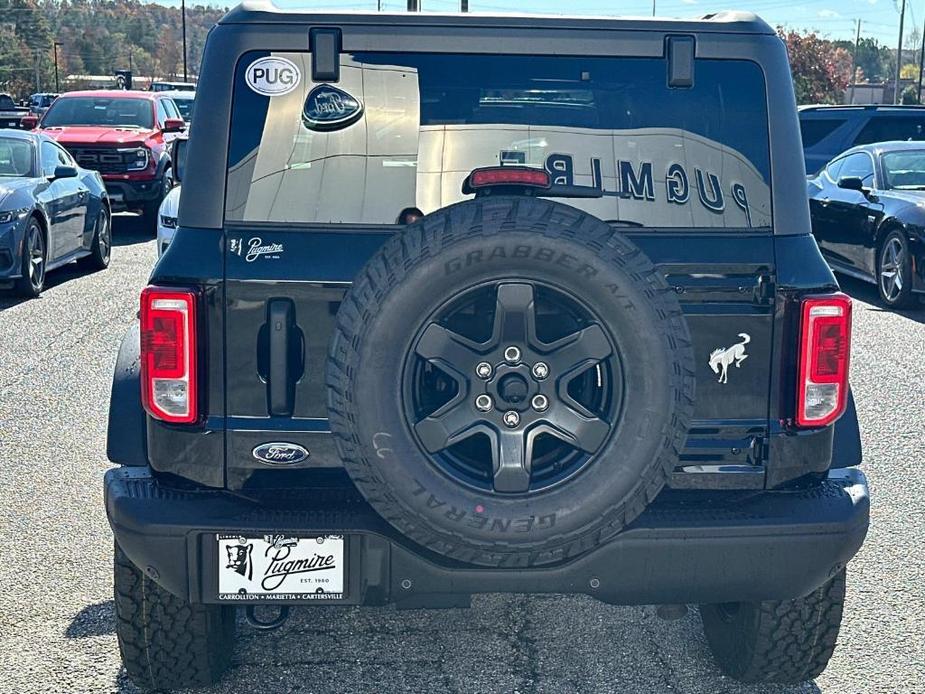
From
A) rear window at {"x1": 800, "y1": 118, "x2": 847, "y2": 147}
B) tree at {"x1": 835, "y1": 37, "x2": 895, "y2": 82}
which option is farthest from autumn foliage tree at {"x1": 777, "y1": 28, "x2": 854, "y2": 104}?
tree at {"x1": 835, "y1": 37, "x2": 895, "y2": 82}

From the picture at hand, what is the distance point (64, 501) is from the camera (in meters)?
5.68

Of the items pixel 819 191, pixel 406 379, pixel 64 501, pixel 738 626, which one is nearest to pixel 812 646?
pixel 738 626

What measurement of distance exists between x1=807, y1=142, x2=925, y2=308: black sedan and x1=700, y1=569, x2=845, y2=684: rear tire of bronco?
787cm

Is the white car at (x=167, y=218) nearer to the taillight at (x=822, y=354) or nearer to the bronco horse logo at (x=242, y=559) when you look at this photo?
the bronco horse logo at (x=242, y=559)

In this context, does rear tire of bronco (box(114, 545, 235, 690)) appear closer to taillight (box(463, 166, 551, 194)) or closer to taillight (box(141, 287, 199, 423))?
taillight (box(141, 287, 199, 423))

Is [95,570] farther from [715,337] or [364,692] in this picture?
[715,337]

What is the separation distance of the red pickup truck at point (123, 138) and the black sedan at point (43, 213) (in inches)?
127

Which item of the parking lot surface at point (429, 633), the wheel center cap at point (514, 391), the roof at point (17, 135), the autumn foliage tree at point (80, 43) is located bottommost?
the parking lot surface at point (429, 633)

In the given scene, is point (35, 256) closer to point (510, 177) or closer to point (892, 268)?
point (892, 268)

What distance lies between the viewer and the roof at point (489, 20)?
342cm

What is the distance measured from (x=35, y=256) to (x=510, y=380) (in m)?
9.25

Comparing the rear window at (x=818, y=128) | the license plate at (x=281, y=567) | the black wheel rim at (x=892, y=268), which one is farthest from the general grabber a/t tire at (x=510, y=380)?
the rear window at (x=818, y=128)

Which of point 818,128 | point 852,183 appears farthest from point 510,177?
point 818,128

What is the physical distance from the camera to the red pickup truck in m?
16.9
